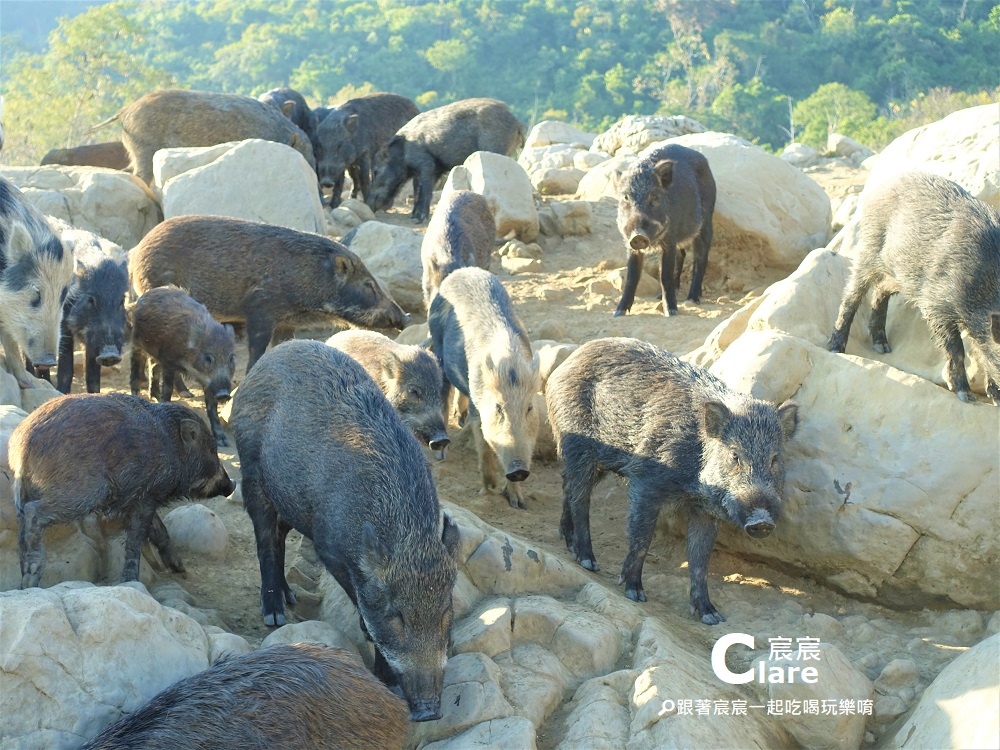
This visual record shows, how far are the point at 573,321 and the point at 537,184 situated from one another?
5.71m

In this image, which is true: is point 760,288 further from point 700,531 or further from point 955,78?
point 955,78

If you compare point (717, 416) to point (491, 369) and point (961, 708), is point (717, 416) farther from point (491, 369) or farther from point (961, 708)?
point (961, 708)

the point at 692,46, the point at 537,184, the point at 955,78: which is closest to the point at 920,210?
the point at 537,184

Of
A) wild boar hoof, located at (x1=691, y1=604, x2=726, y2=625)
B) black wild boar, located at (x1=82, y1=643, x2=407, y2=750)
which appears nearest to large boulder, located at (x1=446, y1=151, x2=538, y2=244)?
wild boar hoof, located at (x1=691, y1=604, x2=726, y2=625)

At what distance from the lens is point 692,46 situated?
4806 centimetres

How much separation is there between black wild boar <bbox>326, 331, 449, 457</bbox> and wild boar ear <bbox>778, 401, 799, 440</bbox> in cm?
212

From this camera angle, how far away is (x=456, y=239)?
968cm

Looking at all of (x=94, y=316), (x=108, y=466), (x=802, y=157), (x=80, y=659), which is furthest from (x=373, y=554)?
(x=802, y=157)

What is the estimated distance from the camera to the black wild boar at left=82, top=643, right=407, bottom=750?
385 centimetres

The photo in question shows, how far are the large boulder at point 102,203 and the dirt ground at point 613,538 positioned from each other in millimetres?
2590

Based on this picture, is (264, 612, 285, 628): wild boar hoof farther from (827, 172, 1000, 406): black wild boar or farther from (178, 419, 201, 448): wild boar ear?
(827, 172, 1000, 406): black wild boar

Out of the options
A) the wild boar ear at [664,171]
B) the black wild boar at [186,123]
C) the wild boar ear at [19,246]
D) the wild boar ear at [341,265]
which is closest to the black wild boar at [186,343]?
the wild boar ear at [19,246]

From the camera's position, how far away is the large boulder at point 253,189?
36.0 feet

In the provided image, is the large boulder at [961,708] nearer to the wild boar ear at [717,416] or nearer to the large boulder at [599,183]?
the wild boar ear at [717,416]
